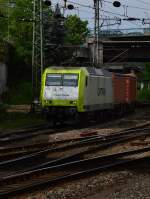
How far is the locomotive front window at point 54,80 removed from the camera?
1192 inches

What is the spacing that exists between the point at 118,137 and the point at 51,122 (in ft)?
32.0

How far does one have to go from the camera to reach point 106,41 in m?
62.3

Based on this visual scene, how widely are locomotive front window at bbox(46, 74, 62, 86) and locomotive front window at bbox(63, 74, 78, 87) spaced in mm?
258

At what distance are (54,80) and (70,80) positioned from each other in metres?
0.85

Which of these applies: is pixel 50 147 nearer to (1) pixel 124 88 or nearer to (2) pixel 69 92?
(2) pixel 69 92

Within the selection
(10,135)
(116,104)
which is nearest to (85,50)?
(116,104)

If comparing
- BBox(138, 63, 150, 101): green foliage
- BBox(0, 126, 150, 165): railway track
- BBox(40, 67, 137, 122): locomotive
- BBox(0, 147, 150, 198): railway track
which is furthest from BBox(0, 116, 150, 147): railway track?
BBox(138, 63, 150, 101): green foliage

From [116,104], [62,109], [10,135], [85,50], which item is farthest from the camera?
[85,50]

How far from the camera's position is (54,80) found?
30.4m

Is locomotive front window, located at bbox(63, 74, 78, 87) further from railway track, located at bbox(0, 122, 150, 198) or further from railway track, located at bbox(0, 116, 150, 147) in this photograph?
railway track, located at bbox(0, 122, 150, 198)

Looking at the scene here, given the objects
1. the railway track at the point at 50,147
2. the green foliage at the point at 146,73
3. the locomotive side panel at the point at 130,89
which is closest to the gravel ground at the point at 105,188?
the railway track at the point at 50,147

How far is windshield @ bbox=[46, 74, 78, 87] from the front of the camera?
29925 millimetres

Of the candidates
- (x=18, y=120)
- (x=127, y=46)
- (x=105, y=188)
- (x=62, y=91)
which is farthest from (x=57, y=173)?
(x=127, y=46)

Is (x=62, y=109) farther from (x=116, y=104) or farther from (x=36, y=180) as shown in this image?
(x=36, y=180)
